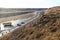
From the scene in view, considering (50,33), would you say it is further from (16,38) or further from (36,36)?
(16,38)

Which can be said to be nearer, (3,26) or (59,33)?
(59,33)

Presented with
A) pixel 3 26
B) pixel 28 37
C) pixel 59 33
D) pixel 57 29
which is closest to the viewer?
pixel 59 33

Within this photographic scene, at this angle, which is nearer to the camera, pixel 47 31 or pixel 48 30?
pixel 47 31

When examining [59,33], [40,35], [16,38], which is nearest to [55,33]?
[59,33]

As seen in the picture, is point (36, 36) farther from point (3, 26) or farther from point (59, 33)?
point (3, 26)

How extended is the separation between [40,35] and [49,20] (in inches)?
162

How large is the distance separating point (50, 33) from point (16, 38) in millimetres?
6008

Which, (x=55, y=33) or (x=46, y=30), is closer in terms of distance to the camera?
(x=55, y=33)

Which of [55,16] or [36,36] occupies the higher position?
[55,16]

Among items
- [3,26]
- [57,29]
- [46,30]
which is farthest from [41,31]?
[3,26]

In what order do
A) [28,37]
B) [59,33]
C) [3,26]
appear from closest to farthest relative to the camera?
1. [59,33]
2. [28,37]
3. [3,26]

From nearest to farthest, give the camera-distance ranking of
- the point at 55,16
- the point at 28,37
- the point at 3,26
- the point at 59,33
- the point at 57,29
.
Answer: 1. the point at 59,33
2. the point at 57,29
3. the point at 28,37
4. the point at 55,16
5. the point at 3,26

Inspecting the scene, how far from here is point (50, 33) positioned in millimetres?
22391

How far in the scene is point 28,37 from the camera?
24.8m
